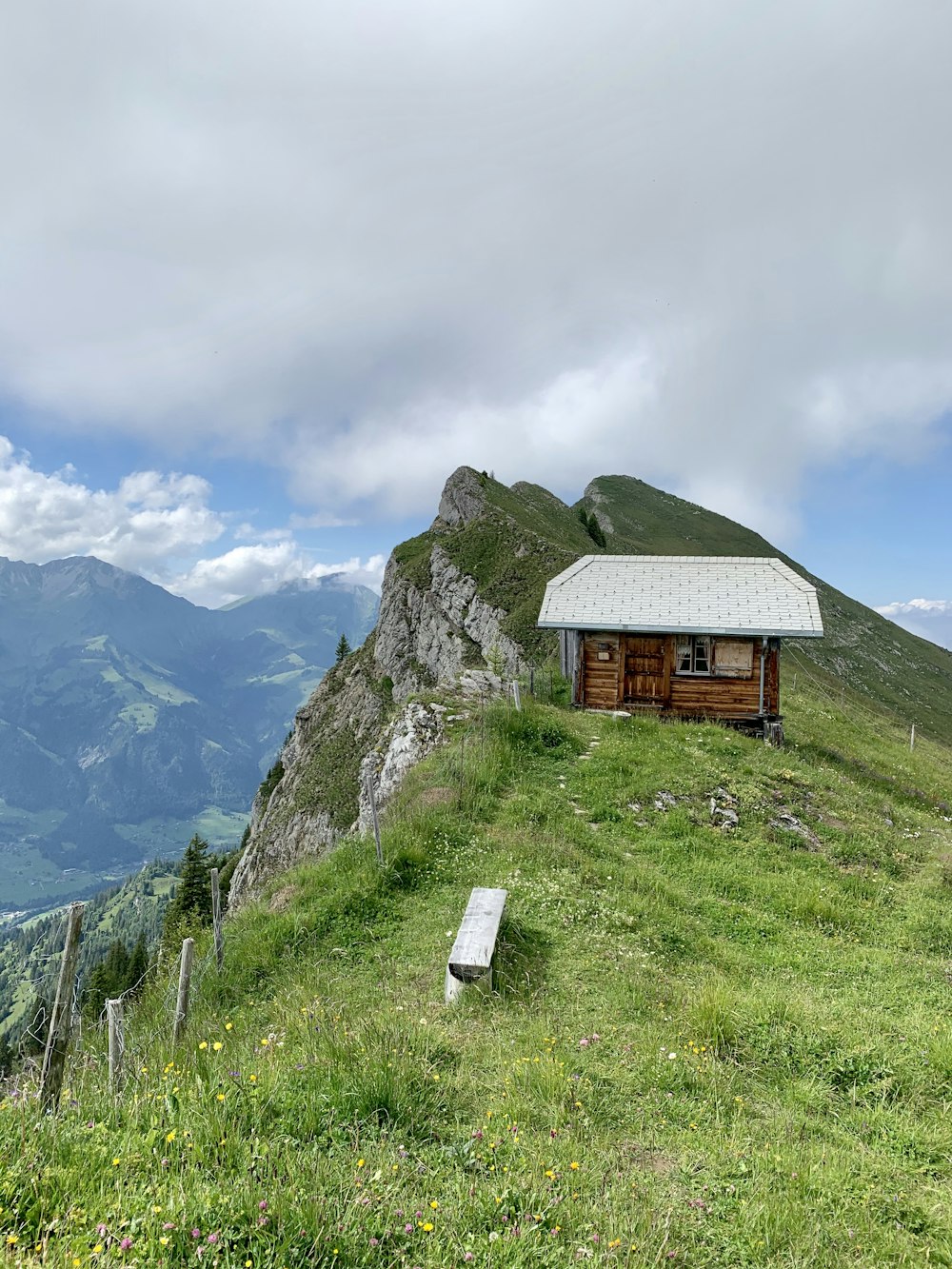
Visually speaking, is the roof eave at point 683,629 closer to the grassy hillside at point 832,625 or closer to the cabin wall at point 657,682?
the cabin wall at point 657,682

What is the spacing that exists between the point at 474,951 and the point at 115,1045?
4237 mm

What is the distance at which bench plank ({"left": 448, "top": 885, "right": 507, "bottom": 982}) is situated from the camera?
8180mm

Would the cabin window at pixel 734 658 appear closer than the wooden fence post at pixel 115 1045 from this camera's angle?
No

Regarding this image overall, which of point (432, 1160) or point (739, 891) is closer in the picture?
point (432, 1160)

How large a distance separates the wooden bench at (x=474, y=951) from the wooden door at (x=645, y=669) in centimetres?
1713

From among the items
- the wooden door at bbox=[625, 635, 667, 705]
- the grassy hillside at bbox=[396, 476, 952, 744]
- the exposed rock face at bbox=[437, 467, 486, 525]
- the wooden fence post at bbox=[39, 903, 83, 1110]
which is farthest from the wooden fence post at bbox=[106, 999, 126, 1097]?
the exposed rock face at bbox=[437, 467, 486, 525]

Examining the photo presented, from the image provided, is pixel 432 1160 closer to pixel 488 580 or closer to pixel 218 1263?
pixel 218 1263


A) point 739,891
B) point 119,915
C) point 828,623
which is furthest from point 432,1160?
point 119,915

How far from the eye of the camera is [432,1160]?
16.3 ft

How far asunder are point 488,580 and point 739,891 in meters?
52.2

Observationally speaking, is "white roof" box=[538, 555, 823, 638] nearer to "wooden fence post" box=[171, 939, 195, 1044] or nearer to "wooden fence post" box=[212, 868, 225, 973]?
"wooden fence post" box=[212, 868, 225, 973]

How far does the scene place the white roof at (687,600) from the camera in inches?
952

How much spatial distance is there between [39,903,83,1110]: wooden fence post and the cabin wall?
2169 centimetres

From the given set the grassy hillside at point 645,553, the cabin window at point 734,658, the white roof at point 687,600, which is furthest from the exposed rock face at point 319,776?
the cabin window at point 734,658
